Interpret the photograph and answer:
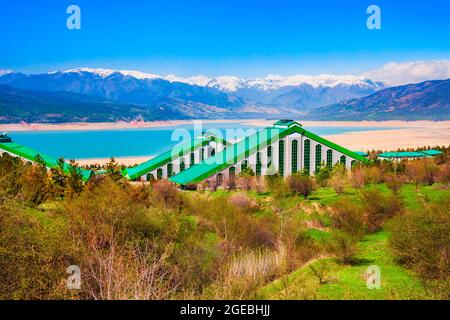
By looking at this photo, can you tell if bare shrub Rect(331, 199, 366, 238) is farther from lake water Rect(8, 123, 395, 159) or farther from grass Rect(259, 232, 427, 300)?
lake water Rect(8, 123, 395, 159)

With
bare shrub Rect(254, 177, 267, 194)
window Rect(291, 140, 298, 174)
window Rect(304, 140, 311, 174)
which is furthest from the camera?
window Rect(304, 140, 311, 174)

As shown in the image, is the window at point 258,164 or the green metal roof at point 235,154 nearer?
the green metal roof at point 235,154

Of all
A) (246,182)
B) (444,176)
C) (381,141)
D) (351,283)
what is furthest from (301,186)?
(381,141)

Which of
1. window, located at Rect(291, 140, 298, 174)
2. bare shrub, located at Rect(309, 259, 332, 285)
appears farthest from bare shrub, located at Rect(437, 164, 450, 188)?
bare shrub, located at Rect(309, 259, 332, 285)

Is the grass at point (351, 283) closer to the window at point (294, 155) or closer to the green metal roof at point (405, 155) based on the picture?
the window at point (294, 155)

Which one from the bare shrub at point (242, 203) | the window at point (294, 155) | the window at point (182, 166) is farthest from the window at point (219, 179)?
the bare shrub at point (242, 203)
